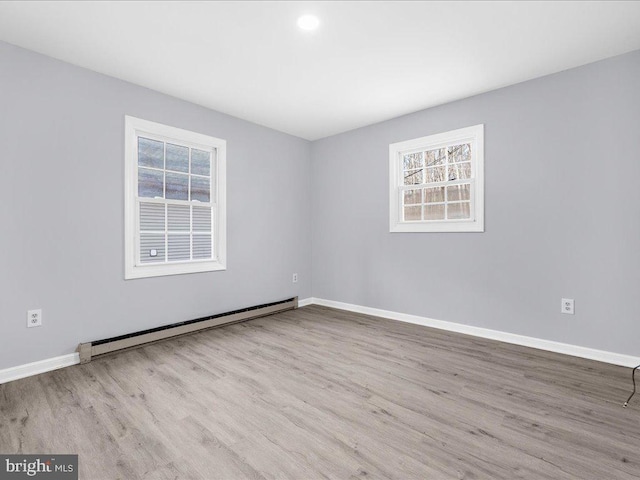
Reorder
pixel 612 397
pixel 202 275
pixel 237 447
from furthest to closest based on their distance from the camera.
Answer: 1. pixel 202 275
2. pixel 612 397
3. pixel 237 447

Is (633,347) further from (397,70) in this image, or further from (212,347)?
(212,347)

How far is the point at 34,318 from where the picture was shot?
2.50 meters

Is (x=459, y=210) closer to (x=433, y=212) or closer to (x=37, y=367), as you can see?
(x=433, y=212)

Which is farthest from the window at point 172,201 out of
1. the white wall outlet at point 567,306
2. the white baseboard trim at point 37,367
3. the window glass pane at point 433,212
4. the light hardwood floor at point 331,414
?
the white wall outlet at point 567,306

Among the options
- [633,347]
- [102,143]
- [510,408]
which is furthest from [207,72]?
[633,347]

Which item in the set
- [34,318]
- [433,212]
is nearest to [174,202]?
[34,318]

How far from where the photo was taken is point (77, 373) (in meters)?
2.48

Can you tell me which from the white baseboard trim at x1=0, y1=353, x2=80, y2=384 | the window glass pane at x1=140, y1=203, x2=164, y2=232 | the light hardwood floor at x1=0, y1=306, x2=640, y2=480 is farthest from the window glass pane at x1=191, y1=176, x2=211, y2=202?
the white baseboard trim at x1=0, y1=353, x2=80, y2=384

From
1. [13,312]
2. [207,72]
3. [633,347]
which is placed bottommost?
[633,347]

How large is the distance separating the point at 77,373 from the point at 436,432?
2682 mm

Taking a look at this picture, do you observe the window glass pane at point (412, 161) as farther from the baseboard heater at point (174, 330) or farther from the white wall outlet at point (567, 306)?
the baseboard heater at point (174, 330)

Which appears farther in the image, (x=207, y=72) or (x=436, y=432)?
(x=207, y=72)

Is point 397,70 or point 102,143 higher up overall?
point 397,70

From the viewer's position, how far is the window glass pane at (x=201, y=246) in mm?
3672
